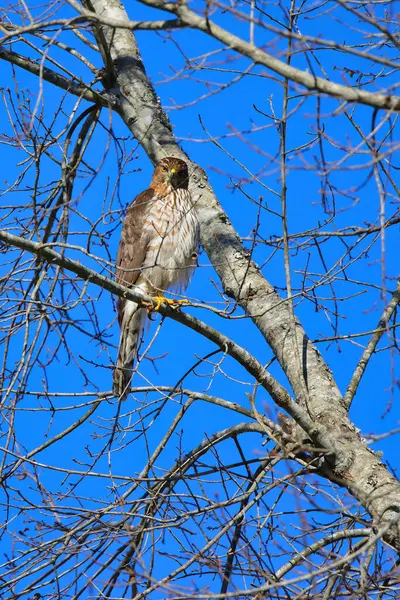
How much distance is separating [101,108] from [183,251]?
3.77 feet

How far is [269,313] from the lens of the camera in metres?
4.91

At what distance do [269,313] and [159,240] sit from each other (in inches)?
55.8

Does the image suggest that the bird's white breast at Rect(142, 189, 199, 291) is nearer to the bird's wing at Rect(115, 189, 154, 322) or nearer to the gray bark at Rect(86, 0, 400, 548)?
the bird's wing at Rect(115, 189, 154, 322)

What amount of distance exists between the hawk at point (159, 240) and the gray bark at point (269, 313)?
0.22 metres

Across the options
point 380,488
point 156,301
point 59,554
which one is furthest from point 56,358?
point 380,488

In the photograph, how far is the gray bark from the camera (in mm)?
4090

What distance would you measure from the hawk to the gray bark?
0.22 m

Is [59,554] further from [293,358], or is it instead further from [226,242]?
[226,242]

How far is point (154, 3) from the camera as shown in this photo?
2.96 meters

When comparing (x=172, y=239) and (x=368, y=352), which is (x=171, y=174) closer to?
(x=172, y=239)

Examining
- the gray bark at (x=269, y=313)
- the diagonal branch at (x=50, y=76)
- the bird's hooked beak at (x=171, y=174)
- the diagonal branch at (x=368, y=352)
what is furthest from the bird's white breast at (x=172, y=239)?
the diagonal branch at (x=368, y=352)

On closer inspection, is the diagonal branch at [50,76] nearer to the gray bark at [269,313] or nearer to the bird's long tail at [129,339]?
the gray bark at [269,313]

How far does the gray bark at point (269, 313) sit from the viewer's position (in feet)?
13.4

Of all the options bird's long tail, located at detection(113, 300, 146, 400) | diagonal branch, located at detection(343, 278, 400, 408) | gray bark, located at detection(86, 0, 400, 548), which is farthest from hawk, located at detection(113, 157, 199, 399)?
diagonal branch, located at detection(343, 278, 400, 408)
